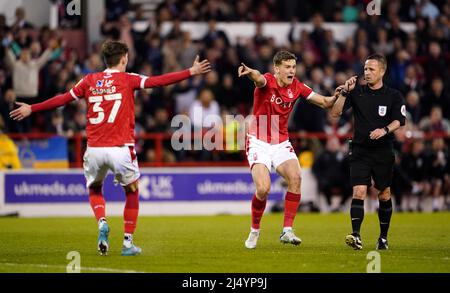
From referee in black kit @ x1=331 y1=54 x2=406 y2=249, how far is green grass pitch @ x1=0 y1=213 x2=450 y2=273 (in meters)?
0.81

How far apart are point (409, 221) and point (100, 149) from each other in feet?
31.4

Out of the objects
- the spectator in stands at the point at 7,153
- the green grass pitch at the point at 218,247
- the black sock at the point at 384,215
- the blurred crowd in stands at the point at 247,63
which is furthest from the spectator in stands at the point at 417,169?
the black sock at the point at 384,215

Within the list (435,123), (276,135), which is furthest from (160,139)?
(276,135)

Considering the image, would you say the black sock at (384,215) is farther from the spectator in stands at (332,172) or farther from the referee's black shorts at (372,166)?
the spectator in stands at (332,172)

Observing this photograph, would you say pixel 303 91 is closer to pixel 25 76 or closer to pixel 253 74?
pixel 253 74

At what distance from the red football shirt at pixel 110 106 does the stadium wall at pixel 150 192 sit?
10.3m

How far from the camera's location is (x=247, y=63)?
2509 cm

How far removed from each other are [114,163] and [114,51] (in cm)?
130

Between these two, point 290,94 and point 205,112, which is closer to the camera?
point 290,94

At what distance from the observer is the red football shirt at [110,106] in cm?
1209

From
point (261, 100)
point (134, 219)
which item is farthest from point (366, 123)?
point (134, 219)

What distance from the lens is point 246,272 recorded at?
10.6 meters

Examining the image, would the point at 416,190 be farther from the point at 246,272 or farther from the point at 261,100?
the point at 246,272

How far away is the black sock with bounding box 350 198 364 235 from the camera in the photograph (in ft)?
43.2
